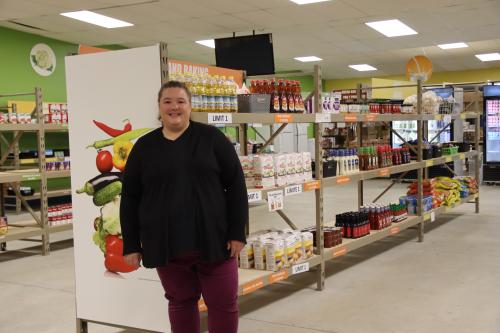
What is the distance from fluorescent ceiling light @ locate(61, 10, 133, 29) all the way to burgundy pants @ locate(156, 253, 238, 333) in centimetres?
786

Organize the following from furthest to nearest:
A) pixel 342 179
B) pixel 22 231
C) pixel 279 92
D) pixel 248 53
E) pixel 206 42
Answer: pixel 206 42 < pixel 248 53 < pixel 22 231 < pixel 342 179 < pixel 279 92

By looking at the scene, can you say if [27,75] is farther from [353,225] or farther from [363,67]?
[363,67]

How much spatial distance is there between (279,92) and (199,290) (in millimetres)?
1950

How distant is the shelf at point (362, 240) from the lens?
488cm

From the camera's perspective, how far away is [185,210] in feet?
8.57

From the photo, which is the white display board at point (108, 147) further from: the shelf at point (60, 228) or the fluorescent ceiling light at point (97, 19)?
the fluorescent ceiling light at point (97, 19)

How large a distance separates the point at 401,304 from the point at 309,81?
58.0ft

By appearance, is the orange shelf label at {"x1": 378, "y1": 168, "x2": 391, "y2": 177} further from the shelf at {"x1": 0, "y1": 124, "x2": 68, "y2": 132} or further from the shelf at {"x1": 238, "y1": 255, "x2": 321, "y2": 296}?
the shelf at {"x1": 0, "y1": 124, "x2": 68, "y2": 132}

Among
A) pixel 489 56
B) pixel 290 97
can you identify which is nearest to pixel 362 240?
pixel 290 97

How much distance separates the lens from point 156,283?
333cm

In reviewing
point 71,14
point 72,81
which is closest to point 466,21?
point 71,14

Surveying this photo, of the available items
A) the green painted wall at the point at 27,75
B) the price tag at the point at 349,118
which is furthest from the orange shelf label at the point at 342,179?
the green painted wall at the point at 27,75

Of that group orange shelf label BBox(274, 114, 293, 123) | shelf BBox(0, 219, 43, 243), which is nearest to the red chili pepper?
orange shelf label BBox(274, 114, 293, 123)

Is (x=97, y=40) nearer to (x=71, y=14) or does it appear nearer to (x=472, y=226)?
(x=71, y=14)
